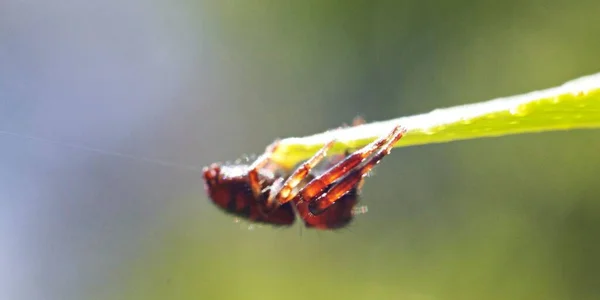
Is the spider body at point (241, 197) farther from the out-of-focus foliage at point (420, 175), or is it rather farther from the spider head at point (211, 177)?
the out-of-focus foliage at point (420, 175)

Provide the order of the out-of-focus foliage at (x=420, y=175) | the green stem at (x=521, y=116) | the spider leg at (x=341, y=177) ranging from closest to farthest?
the green stem at (x=521, y=116), the spider leg at (x=341, y=177), the out-of-focus foliage at (x=420, y=175)

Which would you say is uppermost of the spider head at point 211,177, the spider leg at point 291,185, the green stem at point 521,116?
the spider head at point 211,177

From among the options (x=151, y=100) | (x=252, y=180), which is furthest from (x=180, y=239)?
(x=252, y=180)

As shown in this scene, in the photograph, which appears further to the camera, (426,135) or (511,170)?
(511,170)

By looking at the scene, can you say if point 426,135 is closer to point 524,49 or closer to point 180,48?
point 524,49

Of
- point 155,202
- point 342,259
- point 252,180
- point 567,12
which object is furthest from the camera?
point 155,202

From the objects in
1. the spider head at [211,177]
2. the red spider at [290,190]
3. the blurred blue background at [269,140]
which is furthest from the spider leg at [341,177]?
the blurred blue background at [269,140]
